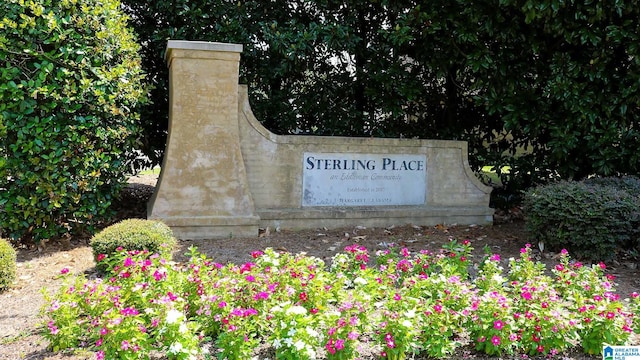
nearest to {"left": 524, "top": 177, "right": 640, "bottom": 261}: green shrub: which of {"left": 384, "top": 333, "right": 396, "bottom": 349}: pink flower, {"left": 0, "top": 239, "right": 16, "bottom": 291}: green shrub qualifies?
{"left": 384, "top": 333, "right": 396, "bottom": 349}: pink flower

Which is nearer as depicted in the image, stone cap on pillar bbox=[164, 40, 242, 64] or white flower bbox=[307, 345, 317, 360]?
white flower bbox=[307, 345, 317, 360]

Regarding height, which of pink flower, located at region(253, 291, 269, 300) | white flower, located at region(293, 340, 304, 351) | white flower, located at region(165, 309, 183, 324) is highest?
pink flower, located at region(253, 291, 269, 300)

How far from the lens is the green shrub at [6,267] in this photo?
425 centimetres

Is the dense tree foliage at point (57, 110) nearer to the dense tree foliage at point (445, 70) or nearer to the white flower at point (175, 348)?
the dense tree foliage at point (445, 70)

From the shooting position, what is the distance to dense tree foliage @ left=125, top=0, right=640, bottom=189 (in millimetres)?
6633

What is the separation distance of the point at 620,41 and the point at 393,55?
3.18 m

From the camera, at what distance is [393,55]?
8125mm

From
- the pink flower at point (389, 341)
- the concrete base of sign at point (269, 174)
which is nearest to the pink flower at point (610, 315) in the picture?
the pink flower at point (389, 341)

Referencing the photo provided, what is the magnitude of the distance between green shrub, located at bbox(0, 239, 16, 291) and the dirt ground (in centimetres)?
8

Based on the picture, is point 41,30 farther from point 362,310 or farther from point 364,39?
point 364,39

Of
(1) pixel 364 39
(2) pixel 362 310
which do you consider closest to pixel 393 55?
(1) pixel 364 39

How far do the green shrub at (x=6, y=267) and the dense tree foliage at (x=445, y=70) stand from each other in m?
3.93

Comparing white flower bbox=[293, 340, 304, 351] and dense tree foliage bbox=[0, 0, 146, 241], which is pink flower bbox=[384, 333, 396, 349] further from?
dense tree foliage bbox=[0, 0, 146, 241]

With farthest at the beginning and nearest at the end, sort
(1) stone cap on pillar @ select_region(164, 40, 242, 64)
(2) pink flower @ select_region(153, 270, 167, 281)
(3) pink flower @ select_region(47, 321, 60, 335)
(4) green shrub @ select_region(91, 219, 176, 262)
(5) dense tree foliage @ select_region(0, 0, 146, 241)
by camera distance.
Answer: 1. (1) stone cap on pillar @ select_region(164, 40, 242, 64)
2. (5) dense tree foliage @ select_region(0, 0, 146, 241)
3. (4) green shrub @ select_region(91, 219, 176, 262)
4. (2) pink flower @ select_region(153, 270, 167, 281)
5. (3) pink flower @ select_region(47, 321, 60, 335)
